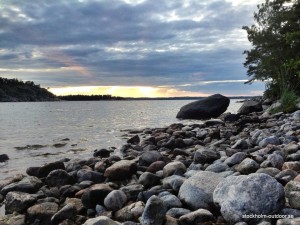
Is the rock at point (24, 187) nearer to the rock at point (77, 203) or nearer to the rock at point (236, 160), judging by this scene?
the rock at point (77, 203)

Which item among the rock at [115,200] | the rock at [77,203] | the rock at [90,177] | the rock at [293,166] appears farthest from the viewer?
the rock at [90,177]

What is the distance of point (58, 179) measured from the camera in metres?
7.30

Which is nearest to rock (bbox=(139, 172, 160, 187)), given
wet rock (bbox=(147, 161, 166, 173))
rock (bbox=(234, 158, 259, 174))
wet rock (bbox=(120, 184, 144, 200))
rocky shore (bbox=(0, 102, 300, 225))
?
rocky shore (bbox=(0, 102, 300, 225))

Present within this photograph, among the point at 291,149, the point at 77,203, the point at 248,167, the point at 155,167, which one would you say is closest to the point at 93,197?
the point at 77,203

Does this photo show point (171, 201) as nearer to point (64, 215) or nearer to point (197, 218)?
point (197, 218)

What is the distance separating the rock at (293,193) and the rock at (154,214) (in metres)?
1.64

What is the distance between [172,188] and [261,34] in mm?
38474

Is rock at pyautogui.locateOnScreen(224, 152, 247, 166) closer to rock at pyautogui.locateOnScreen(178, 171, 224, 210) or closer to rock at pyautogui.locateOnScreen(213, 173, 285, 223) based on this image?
rock at pyautogui.locateOnScreen(178, 171, 224, 210)

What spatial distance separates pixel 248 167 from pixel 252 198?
220 cm

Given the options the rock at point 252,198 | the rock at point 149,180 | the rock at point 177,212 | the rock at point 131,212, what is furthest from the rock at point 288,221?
the rock at point 149,180

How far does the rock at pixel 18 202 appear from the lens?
591 cm

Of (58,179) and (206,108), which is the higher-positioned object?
(206,108)

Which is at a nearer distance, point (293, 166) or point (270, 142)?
point (293, 166)

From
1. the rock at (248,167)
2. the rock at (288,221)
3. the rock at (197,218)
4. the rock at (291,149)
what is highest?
the rock at (291,149)
